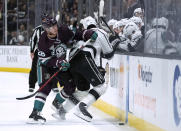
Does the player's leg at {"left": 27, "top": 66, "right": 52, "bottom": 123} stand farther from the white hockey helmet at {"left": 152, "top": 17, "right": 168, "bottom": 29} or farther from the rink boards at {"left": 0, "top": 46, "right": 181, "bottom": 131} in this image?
the white hockey helmet at {"left": 152, "top": 17, "right": 168, "bottom": 29}

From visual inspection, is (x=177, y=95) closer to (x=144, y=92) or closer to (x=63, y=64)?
(x=144, y=92)

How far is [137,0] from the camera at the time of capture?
7.65 metres

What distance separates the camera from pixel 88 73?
7094 mm

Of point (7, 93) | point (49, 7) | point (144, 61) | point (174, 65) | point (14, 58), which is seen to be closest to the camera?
point (174, 65)

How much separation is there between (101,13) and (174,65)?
15.3 feet

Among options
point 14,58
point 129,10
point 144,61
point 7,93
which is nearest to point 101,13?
point 129,10

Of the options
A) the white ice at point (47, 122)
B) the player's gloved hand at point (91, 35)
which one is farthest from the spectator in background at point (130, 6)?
the white ice at point (47, 122)

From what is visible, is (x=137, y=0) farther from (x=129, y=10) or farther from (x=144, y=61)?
(x=144, y=61)

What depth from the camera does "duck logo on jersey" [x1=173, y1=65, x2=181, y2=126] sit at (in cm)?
517

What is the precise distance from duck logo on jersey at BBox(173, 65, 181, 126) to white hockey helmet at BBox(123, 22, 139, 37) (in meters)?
2.55

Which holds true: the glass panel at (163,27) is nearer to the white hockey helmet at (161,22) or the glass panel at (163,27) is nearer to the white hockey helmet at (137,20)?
the white hockey helmet at (161,22)

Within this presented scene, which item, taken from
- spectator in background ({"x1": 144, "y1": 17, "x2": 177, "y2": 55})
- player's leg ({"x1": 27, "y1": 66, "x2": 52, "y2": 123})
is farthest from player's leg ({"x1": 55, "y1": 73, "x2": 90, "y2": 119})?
spectator in background ({"x1": 144, "y1": 17, "x2": 177, "y2": 55})

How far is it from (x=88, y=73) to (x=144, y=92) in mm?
909

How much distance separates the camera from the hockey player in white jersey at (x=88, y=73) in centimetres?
706
